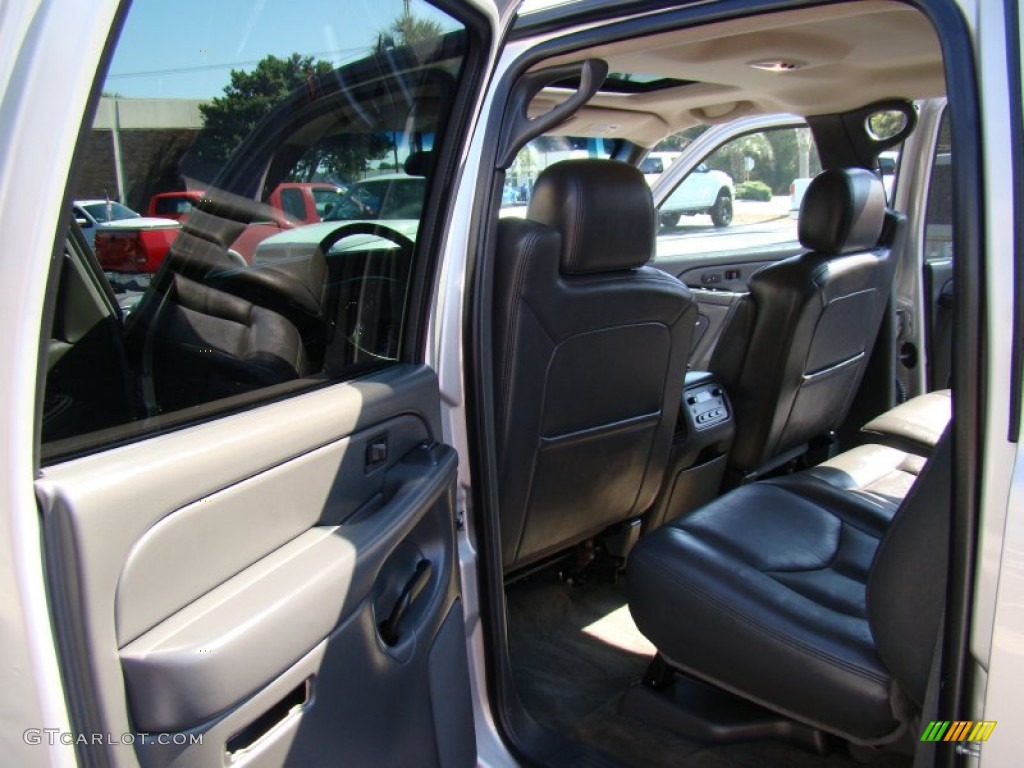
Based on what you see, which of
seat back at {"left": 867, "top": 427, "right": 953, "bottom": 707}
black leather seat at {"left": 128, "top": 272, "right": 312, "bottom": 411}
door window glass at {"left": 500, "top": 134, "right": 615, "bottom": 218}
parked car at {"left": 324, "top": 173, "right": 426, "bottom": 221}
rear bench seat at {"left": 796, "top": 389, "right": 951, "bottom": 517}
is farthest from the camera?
door window glass at {"left": 500, "top": 134, "right": 615, "bottom": 218}

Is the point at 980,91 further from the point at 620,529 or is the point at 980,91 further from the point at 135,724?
the point at 620,529

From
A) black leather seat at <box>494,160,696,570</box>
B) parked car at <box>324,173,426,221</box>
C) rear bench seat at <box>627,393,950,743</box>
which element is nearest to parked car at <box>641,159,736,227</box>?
black leather seat at <box>494,160,696,570</box>

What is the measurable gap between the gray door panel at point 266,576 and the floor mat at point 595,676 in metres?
0.71

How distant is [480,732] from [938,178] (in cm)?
310

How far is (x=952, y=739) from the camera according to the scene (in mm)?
1088

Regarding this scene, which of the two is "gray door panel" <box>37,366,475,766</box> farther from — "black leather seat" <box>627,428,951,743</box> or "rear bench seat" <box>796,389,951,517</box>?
"rear bench seat" <box>796,389,951,517</box>

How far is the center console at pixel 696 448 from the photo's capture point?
268cm

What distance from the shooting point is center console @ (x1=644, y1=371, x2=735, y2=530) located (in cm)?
268

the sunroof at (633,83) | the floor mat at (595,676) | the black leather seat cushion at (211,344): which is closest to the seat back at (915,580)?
the floor mat at (595,676)

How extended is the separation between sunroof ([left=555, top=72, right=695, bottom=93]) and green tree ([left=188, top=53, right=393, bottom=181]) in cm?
161

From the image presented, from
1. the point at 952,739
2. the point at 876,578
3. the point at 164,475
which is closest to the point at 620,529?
the point at 876,578

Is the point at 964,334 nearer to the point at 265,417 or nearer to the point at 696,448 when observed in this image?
the point at 265,417

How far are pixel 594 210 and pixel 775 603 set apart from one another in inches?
37.0

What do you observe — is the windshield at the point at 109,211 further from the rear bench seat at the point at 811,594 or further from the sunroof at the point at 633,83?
the sunroof at the point at 633,83
